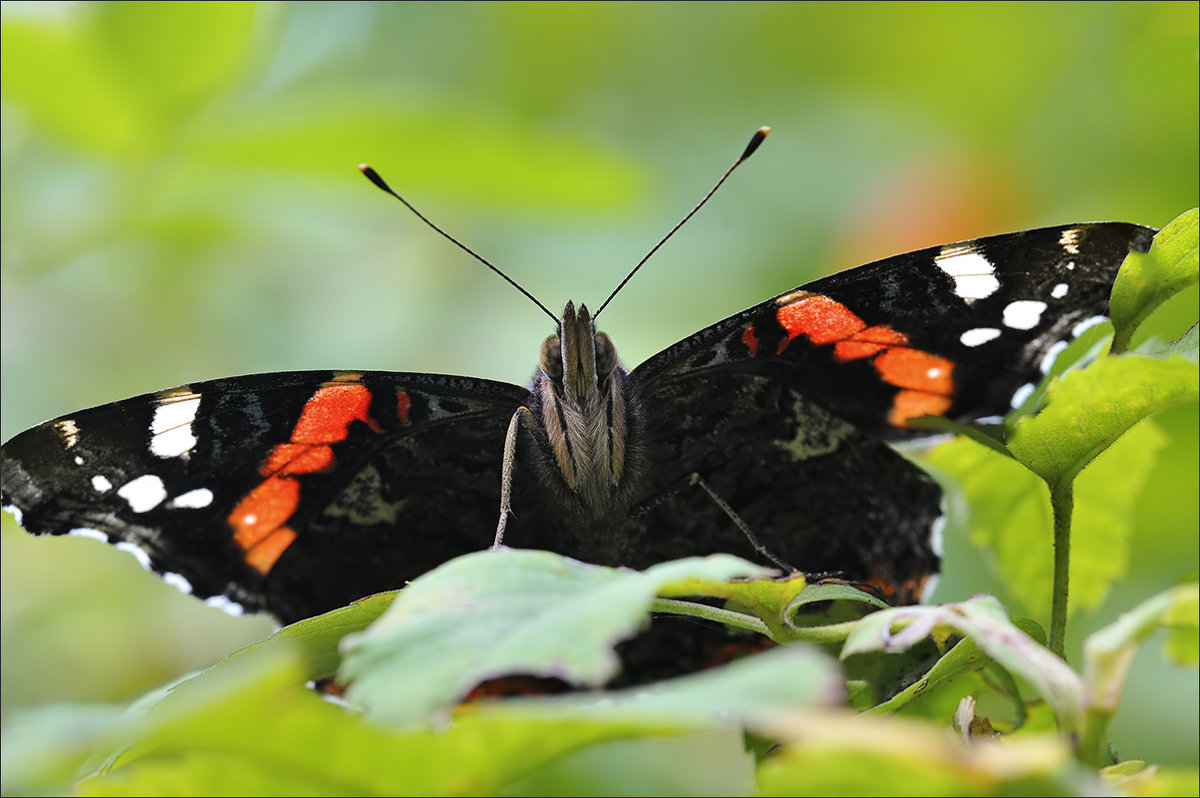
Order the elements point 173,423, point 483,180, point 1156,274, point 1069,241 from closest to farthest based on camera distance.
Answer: point 1156,274
point 1069,241
point 173,423
point 483,180

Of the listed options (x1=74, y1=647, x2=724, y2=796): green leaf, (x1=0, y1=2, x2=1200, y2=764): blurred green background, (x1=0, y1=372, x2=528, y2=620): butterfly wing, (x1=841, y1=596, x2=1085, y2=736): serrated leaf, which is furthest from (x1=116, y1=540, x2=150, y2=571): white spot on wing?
(x1=0, y1=2, x2=1200, y2=764): blurred green background

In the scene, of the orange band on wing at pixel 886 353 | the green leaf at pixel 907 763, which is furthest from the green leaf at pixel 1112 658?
the orange band on wing at pixel 886 353

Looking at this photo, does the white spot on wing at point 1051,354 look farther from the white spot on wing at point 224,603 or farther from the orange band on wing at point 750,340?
the white spot on wing at point 224,603

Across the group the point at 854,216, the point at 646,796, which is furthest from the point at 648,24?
the point at 646,796

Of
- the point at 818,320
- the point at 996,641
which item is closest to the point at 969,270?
the point at 818,320

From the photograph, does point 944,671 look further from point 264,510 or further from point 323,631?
point 264,510

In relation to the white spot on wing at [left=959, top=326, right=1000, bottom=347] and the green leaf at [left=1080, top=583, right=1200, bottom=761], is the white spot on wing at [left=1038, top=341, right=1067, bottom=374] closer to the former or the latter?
the white spot on wing at [left=959, top=326, right=1000, bottom=347]
